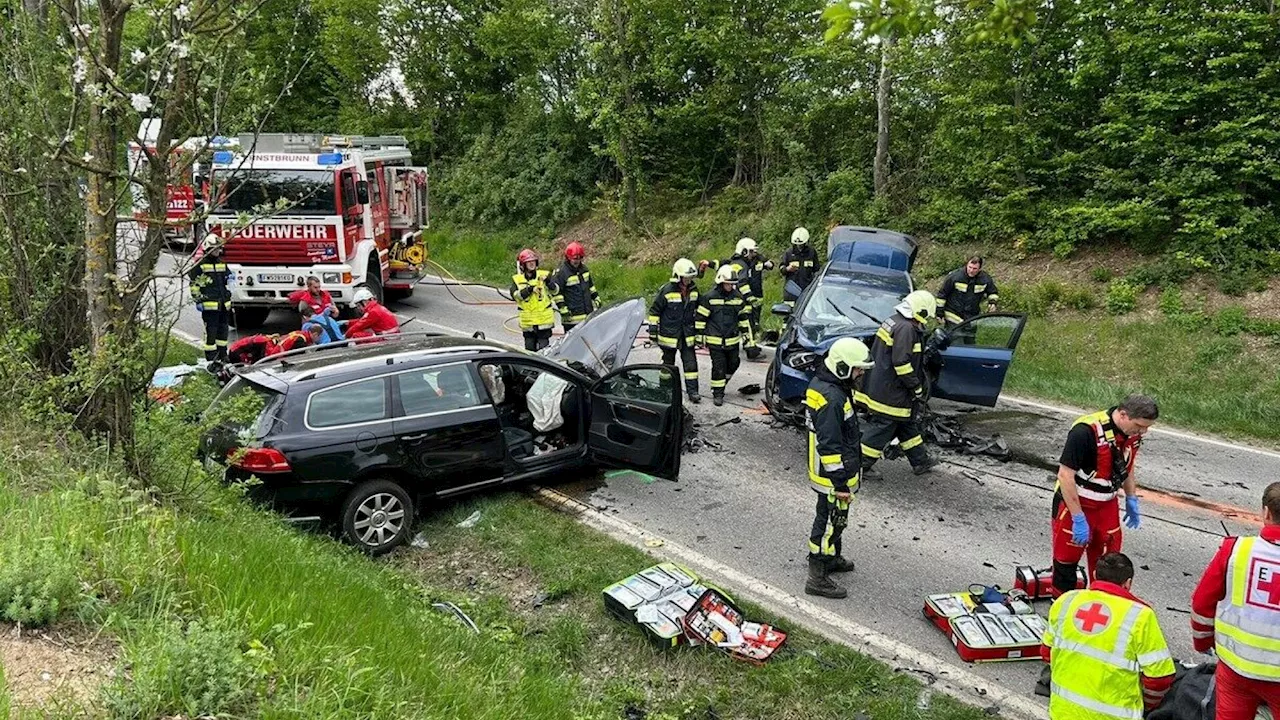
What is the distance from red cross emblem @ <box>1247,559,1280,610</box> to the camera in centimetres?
341

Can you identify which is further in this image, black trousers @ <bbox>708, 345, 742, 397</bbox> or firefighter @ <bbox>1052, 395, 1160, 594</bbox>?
black trousers @ <bbox>708, 345, 742, 397</bbox>

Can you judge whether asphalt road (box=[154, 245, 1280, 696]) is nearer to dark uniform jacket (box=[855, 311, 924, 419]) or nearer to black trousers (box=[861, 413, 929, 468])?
black trousers (box=[861, 413, 929, 468])

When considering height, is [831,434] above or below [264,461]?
above

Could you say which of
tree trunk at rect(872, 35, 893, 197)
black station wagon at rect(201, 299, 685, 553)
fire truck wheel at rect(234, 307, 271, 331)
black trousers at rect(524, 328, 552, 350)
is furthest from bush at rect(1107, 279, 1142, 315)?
fire truck wheel at rect(234, 307, 271, 331)

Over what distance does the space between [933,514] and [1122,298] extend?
7.55 meters

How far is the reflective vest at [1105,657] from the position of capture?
3453 mm

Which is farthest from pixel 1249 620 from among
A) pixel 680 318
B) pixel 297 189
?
pixel 297 189

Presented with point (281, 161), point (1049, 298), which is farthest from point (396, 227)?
point (1049, 298)

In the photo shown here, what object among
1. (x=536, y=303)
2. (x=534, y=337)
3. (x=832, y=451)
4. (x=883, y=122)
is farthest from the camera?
(x=883, y=122)

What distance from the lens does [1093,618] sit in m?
3.54

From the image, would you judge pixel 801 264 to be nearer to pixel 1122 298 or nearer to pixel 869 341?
pixel 1122 298

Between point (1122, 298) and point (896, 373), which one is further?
point (1122, 298)

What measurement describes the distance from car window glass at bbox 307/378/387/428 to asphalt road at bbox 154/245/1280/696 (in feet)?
4.73

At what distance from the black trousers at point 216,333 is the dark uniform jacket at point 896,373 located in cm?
799
